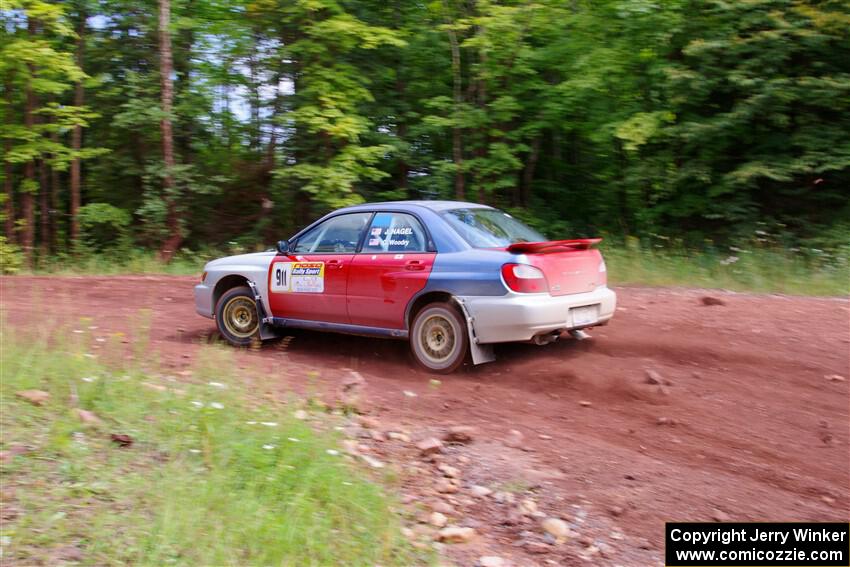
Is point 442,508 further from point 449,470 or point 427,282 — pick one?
point 427,282

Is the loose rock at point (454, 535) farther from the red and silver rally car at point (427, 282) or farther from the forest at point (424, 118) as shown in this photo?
the forest at point (424, 118)

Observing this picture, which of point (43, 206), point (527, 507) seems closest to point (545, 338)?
point (527, 507)

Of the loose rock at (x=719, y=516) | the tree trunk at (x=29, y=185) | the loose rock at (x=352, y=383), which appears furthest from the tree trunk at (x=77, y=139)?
the loose rock at (x=719, y=516)

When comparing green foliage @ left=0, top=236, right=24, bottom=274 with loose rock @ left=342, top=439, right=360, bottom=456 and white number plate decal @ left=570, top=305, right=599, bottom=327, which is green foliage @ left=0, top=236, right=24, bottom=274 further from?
loose rock @ left=342, top=439, right=360, bottom=456

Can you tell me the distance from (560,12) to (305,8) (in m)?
5.66

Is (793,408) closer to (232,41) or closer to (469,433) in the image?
(469,433)

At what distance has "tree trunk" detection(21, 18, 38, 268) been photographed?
705 inches

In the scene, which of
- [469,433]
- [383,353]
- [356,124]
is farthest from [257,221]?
[469,433]

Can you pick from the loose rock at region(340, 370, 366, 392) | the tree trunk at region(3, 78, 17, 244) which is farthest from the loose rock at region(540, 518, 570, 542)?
the tree trunk at region(3, 78, 17, 244)

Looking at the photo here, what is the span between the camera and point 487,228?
7.75 m

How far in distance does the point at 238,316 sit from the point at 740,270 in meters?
7.93

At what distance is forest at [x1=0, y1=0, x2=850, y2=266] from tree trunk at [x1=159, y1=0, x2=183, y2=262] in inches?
2.1

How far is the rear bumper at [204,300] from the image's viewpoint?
29.9 feet

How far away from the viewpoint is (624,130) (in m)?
15.1
